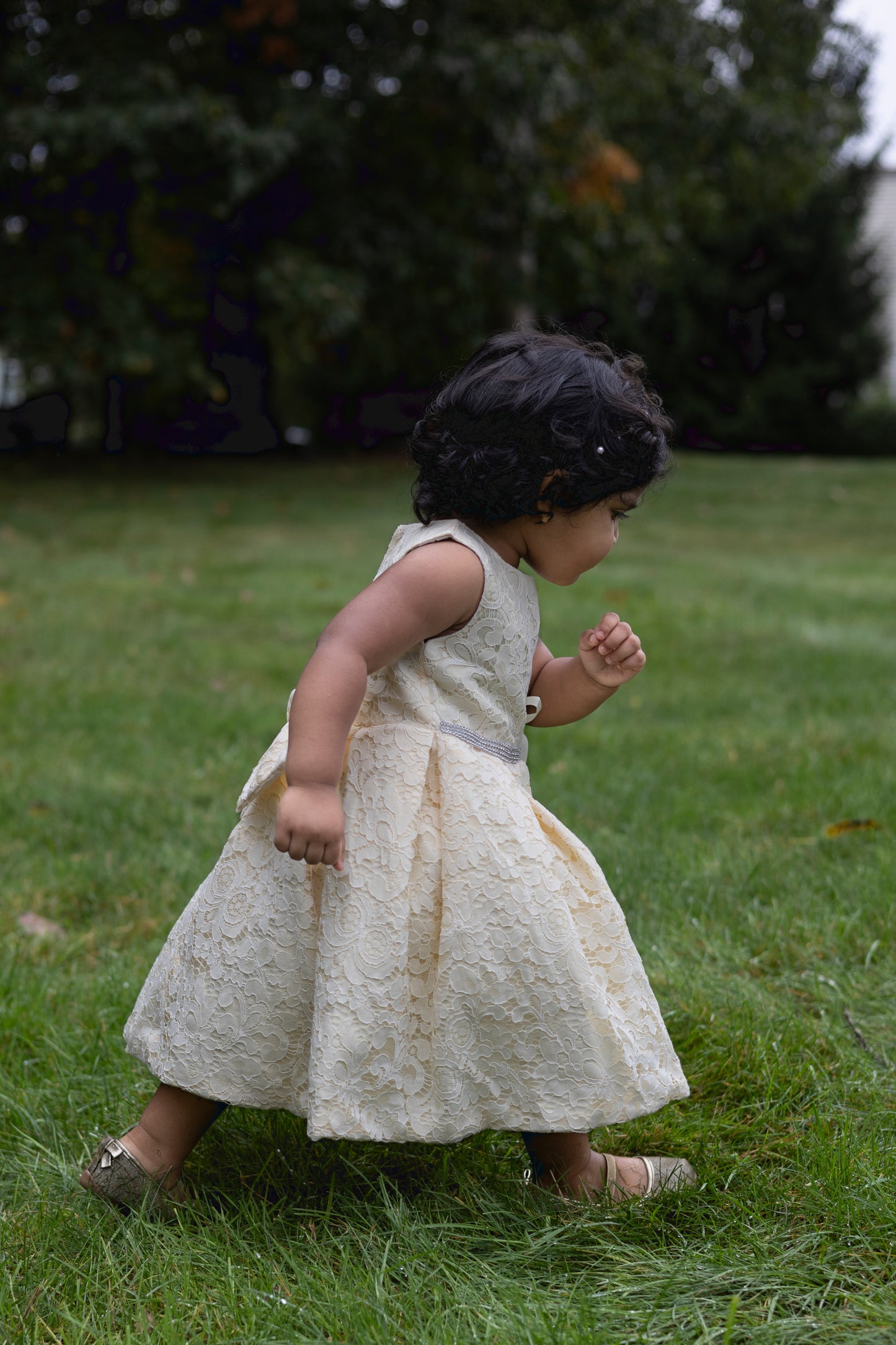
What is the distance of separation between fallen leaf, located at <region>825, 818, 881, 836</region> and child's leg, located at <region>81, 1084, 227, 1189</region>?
6.27ft

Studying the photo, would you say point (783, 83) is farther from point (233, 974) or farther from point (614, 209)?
point (233, 974)

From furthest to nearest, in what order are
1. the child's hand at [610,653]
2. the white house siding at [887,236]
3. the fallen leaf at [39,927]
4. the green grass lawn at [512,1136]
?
the white house siding at [887,236] → the fallen leaf at [39,927] → the child's hand at [610,653] → the green grass lawn at [512,1136]

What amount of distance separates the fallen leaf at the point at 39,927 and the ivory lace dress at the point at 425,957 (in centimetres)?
95

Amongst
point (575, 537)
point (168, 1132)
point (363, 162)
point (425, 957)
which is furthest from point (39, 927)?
point (363, 162)

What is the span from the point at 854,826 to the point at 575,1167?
66.4 inches

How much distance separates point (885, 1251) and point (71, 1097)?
125cm

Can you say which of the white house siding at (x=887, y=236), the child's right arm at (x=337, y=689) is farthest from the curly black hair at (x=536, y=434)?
the white house siding at (x=887, y=236)

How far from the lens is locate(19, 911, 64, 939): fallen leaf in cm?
263

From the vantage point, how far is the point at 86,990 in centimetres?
238

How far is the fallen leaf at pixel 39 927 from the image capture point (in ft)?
8.64

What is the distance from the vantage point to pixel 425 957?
1.64 m

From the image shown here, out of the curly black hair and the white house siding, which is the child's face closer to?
the curly black hair

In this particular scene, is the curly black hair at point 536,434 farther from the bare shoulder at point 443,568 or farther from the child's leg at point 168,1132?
the child's leg at point 168,1132

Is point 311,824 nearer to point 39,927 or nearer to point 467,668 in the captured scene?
point 467,668
